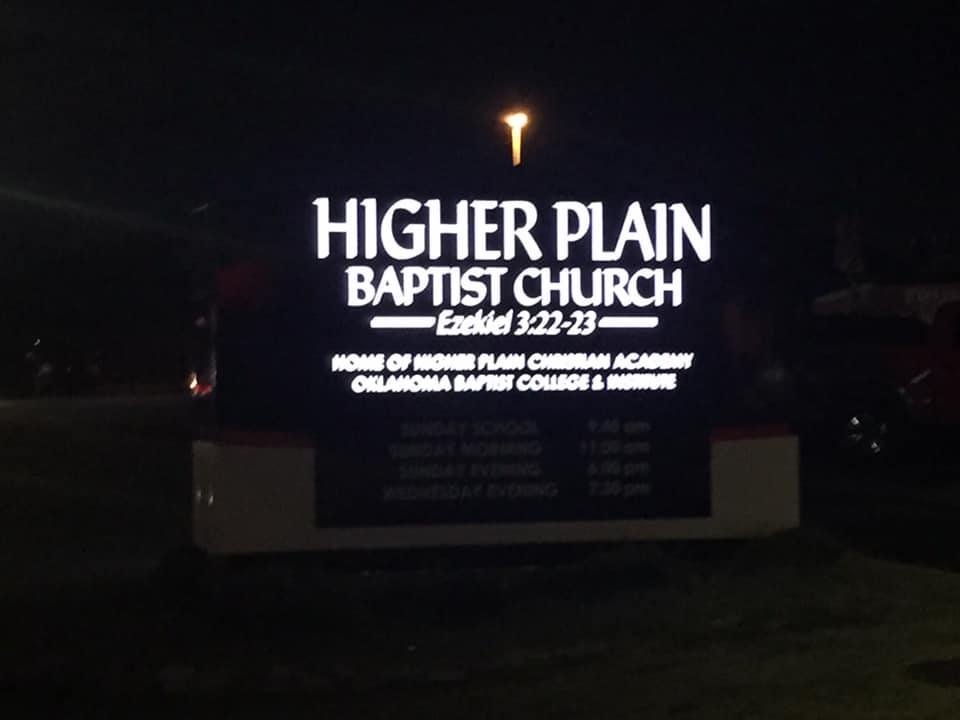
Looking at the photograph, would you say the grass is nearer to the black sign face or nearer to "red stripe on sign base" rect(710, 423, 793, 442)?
the black sign face

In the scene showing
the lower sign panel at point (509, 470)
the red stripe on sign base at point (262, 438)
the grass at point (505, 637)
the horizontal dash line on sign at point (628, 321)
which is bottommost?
the grass at point (505, 637)

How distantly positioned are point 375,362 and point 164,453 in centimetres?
1585

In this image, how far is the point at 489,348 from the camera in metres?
13.4

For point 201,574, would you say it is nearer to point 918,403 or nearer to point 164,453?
point 918,403

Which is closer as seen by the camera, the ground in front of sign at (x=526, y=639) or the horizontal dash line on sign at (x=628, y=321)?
the ground in front of sign at (x=526, y=639)

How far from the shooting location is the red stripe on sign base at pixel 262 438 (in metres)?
13.2

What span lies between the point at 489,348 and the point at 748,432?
2.08 metres

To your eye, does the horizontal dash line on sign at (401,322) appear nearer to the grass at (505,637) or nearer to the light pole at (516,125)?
the grass at (505,637)

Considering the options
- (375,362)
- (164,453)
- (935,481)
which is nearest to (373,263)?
(375,362)

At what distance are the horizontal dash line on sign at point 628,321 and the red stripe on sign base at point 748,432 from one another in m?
0.94

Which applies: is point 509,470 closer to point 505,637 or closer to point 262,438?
point 262,438

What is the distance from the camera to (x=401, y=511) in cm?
1336

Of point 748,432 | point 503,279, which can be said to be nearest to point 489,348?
point 503,279

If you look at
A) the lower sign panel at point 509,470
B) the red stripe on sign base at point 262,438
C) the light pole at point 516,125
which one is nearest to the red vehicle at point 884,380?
the light pole at point 516,125
